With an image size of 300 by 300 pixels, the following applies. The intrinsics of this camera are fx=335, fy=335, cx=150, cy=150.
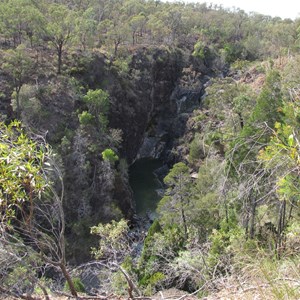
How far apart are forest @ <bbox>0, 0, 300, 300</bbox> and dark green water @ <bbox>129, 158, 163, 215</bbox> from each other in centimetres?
27

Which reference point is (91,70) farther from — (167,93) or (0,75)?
(167,93)

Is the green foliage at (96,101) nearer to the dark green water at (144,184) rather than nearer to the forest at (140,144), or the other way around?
the forest at (140,144)

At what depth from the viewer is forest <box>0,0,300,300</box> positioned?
7.78 metres

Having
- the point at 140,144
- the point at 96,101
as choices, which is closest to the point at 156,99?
the point at 140,144

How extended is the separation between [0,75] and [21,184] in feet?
100

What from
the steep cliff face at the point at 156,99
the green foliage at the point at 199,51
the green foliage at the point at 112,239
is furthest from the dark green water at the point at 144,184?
the green foliage at the point at 199,51

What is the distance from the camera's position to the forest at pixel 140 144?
7.78 metres

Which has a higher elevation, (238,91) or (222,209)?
(238,91)

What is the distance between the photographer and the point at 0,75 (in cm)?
3109

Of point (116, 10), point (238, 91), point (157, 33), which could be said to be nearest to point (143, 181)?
point (238, 91)

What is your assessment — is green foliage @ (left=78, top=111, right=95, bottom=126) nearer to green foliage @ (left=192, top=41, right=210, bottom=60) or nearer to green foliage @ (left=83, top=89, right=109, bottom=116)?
green foliage @ (left=83, top=89, right=109, bottom=116)

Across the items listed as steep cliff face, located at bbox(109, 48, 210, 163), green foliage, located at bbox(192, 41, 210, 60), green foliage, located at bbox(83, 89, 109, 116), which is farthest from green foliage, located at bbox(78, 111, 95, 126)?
green foliage, located at bbox(192, 41, 210, 60)

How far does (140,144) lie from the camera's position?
43375 millimetres

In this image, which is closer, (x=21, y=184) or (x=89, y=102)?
(x=21, y=184)
